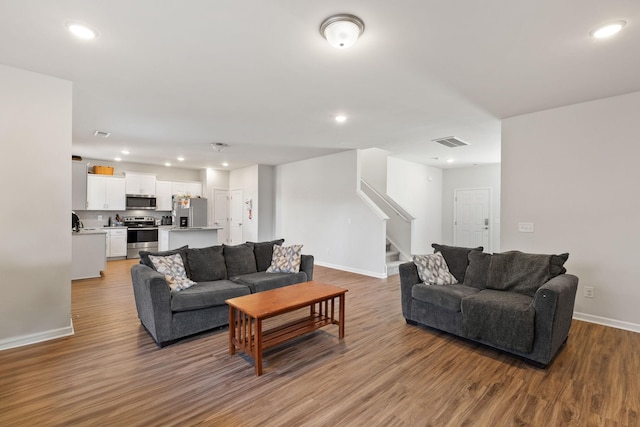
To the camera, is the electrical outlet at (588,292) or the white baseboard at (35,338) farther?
the electrical outlet at (588,292)

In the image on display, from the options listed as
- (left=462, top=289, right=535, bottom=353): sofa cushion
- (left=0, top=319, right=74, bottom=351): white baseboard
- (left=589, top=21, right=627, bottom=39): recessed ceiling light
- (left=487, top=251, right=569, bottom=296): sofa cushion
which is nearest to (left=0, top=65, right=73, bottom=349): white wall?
(left=0, top=319, right=74, bottom=351): white baseboard

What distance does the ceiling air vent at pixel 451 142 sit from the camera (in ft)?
17.7

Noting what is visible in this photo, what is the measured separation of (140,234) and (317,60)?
7.43m

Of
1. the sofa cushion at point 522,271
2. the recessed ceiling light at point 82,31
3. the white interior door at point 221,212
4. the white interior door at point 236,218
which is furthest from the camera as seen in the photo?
the white interior door at point 221,212

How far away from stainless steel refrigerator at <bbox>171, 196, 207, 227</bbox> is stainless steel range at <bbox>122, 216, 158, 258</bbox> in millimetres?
749

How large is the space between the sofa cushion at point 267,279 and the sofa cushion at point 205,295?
119mm

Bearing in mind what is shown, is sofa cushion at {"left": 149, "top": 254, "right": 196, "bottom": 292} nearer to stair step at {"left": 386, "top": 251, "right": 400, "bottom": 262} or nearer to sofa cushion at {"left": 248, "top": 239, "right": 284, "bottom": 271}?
sofa cushion at {"left": 248, "top": 239, "right": 284, "bottom": 271}

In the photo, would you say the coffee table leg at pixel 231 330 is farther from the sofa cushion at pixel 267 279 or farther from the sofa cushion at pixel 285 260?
the sofa cushion at pixel 285 260

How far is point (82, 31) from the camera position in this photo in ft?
7.32

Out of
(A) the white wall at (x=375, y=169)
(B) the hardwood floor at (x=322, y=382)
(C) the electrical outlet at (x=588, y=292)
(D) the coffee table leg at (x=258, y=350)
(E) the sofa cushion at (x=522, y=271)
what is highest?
(A) the white wall at (x=375, y=169)

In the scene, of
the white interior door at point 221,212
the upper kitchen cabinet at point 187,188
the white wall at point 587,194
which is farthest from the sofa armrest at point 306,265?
the upper kitchen cabinet at point 187,188

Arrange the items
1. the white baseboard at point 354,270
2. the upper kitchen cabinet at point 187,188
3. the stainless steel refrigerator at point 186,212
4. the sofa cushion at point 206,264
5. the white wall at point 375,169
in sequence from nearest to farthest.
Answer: the sofa cushion at point 206,264, the white baseboard at point 354,270, the white wall at point 375,169, the stainless steel refrigerator at point 186,212, the upper kitchen cabinet at point 187,188

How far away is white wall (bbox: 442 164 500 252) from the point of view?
311 inches

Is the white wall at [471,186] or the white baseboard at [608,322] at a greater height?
the white wall at [471,186]
